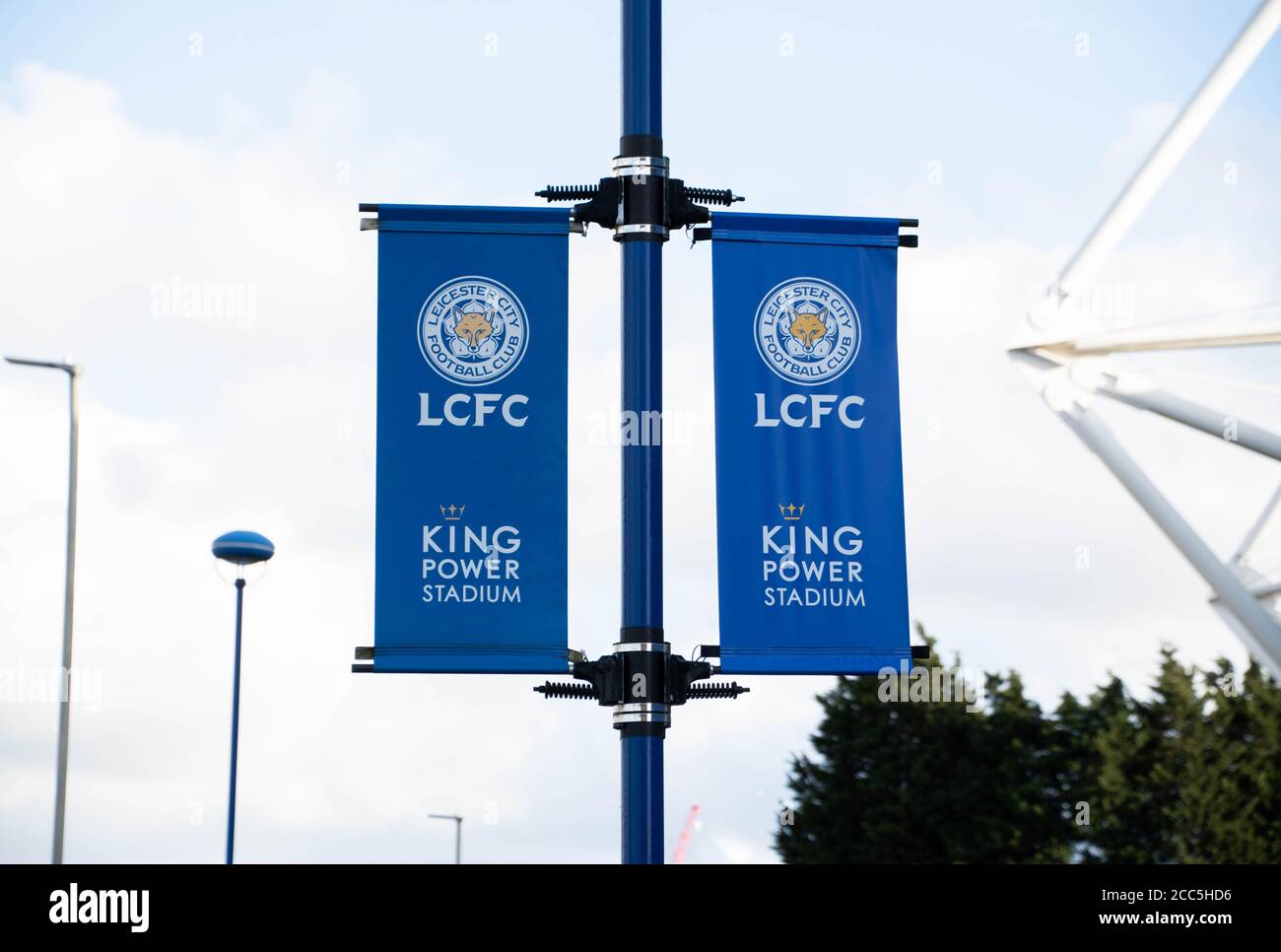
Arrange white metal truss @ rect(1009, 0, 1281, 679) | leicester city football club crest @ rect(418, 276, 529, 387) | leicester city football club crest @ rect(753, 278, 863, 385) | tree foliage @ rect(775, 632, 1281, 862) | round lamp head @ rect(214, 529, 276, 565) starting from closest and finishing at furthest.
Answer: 1. leicester city football club crest @ rect(418, 276, 529, 387)
2. leicester city football club crest @ rect(753, 278, 863, 385)
3. white metal truss @ rect(1009, 0, 1281, 679)
4. round lamp head @ rect(214, 529, 276, 565)
5. tree foliage @ rect(775, 632, 1281, 862)

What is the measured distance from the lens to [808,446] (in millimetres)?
11133

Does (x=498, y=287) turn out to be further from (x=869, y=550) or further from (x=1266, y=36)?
(x=1266, y=36)

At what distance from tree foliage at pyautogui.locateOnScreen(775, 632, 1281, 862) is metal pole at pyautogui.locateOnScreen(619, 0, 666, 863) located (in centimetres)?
2715

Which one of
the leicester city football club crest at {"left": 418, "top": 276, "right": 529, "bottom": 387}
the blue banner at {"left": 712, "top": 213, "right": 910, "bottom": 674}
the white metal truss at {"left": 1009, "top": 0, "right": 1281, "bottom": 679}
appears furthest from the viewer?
the white metal truss at {"left": 1009, "top": 0, "right": 1281, "bottom": 679}

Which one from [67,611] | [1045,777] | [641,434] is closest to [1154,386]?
[641,434]

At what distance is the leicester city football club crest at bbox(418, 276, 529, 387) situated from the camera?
1112 cm

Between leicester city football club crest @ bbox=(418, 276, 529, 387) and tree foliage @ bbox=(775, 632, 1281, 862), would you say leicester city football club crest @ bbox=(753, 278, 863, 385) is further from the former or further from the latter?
tree foliage @ bbox=(775, 632, 1281, 862)

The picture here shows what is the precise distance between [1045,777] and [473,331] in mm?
34122

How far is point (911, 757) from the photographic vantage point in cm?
4409

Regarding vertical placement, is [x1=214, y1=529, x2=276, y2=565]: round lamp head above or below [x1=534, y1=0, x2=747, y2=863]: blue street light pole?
above

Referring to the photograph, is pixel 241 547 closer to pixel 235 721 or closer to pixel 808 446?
pixel 235 721

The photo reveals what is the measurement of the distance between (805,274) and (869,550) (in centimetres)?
177

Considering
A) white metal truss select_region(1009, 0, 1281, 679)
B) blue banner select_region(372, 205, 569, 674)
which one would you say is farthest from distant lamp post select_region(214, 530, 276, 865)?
blue banner select_region(372, 205, 569, 674)
